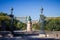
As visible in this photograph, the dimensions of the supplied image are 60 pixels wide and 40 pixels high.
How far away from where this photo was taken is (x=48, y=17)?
31641 millimetres

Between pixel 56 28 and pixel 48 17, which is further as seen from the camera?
pixel 48 17

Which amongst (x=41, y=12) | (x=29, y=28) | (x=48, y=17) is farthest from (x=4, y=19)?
(x=41, y=12)

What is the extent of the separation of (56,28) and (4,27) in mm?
8139

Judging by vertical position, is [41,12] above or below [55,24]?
above

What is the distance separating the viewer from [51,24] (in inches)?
1115

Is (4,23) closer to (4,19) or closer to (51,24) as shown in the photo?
(4,19)

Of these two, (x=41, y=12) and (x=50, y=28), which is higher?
(x=41, y=12)

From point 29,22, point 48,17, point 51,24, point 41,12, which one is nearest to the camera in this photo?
point 41,12

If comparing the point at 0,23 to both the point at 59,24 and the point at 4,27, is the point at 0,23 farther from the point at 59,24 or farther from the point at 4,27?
the point at 59,24

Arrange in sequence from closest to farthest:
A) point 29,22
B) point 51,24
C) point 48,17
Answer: point 29,22 → point 51,24 → point 48,17

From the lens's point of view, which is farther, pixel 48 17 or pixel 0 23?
pixel 48 17

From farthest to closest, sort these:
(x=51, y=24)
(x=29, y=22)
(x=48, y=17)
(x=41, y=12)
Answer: (x=48, y=17), (x=51, y=24), (x=29, y=22), (x=41, y=12)

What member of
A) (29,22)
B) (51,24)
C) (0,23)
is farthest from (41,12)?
(0,23)

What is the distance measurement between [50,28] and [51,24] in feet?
2.16
